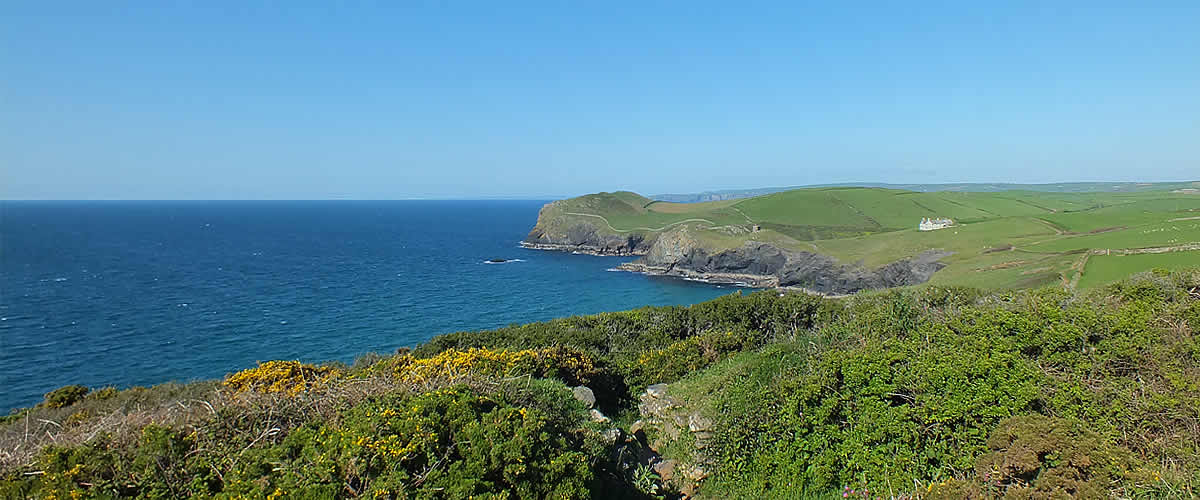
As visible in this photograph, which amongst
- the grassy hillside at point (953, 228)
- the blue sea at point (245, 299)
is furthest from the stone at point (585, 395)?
the grassy hillside at point (953, 228)

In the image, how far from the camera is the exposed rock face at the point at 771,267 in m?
66.3

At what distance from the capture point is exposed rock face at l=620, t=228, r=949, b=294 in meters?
66.3

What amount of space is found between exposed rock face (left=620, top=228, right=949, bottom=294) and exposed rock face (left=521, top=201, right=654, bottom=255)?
1487 cm

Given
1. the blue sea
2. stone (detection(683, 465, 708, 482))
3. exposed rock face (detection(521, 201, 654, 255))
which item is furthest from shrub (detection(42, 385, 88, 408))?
exposed rock face (detection(521, 201, 654, 255))

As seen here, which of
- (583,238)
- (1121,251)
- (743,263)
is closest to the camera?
(1121,251)

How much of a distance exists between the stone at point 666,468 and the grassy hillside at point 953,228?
36503 millimetres

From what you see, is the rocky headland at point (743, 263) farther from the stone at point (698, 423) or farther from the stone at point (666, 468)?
the stone at point (666, 468)

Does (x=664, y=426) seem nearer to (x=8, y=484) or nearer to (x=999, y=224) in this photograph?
(x=8, y=484)

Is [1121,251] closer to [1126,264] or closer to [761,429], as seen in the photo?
[1126,264]

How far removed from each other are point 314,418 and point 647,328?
21702 mm

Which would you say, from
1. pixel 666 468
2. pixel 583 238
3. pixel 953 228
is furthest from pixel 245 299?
pixel 953 228

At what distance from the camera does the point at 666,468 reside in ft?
33.3

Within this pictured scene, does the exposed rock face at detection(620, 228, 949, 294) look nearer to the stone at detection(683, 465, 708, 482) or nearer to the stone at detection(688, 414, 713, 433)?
the stone at detection(688, 414, 713, 433)

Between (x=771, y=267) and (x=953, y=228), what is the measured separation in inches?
1116
